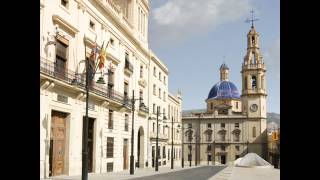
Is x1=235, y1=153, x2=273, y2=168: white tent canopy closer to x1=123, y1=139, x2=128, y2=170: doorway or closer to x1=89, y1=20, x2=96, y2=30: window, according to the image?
x1=123, y1=139, x2=128, y2=170: doorway

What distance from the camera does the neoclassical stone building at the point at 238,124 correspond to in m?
97.2

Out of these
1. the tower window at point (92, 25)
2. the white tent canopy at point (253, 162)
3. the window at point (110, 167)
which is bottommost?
the white tent canopy at point (253, 162)

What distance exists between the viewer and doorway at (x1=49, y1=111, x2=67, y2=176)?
2503 cm

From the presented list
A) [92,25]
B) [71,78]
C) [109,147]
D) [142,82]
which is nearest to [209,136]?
[142,82]

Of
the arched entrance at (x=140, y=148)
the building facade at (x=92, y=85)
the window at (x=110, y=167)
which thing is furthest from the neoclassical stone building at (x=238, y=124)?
the window at (x=110, y=167)

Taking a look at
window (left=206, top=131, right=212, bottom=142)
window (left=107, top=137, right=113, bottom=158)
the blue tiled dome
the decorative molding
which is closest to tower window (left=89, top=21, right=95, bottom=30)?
the decorative molding

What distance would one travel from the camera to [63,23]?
84.5 feet

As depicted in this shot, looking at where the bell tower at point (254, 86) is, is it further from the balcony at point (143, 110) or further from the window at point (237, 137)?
the balcony at point (143, 110)

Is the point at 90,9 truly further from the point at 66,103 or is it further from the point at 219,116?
the point at 219,116

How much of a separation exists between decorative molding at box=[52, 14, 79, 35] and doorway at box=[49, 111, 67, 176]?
519cm

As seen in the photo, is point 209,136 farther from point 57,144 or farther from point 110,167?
point 57,144

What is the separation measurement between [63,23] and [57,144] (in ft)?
23.4
